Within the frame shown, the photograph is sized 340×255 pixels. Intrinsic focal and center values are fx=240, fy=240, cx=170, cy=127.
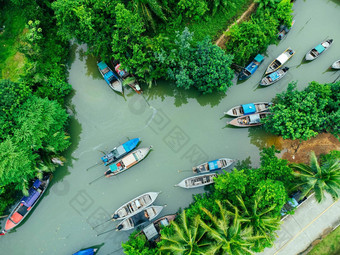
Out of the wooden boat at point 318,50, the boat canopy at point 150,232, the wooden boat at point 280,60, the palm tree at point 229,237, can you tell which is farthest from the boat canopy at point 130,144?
the wooden boat at point 318,50

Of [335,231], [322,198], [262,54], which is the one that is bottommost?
[335,231]

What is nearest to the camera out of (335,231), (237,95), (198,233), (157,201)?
(198,233)

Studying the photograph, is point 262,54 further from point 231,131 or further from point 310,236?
point 310,236

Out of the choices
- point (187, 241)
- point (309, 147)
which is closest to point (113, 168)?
point (187, 241)

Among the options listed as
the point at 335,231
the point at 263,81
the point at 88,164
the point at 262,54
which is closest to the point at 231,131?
the point at 263,81

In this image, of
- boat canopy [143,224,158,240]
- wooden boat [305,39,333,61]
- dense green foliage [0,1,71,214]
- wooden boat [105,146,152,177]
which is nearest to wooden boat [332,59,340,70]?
wooden boat [305,39,333,61]

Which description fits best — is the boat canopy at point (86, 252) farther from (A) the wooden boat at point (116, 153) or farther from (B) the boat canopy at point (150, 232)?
(A) the wooden boat at point (116, 153)
